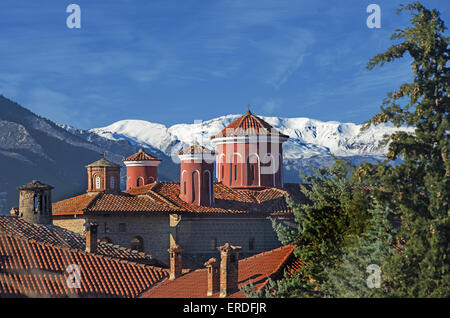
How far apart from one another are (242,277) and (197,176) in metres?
14.1

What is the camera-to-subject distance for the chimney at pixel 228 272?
24.2 metres

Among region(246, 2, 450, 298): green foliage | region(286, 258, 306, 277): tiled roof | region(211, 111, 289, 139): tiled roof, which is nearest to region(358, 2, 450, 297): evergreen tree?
region(246, 2, 450, 298): green foliage

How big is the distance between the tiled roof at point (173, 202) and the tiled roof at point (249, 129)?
10.6ft

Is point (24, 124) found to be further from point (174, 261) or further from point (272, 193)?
point (174, 261)

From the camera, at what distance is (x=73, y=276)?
86.8ft

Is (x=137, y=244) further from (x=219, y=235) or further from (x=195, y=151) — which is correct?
(x=195, y=151)

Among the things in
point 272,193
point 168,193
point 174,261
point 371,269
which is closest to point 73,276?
point 174,261

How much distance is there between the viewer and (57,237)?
1268 inches

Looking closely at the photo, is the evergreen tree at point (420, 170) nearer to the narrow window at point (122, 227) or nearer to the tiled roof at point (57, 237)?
the tiled roof at point (57, 237)

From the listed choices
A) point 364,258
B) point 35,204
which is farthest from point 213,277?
point 35,204

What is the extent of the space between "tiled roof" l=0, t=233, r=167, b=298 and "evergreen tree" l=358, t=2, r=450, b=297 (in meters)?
10.7

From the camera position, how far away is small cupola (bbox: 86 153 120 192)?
44562mm

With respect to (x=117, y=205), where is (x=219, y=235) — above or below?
below

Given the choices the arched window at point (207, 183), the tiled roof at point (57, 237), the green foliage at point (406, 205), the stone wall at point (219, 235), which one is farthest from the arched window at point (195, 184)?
the green foliage at point (406, 205)
